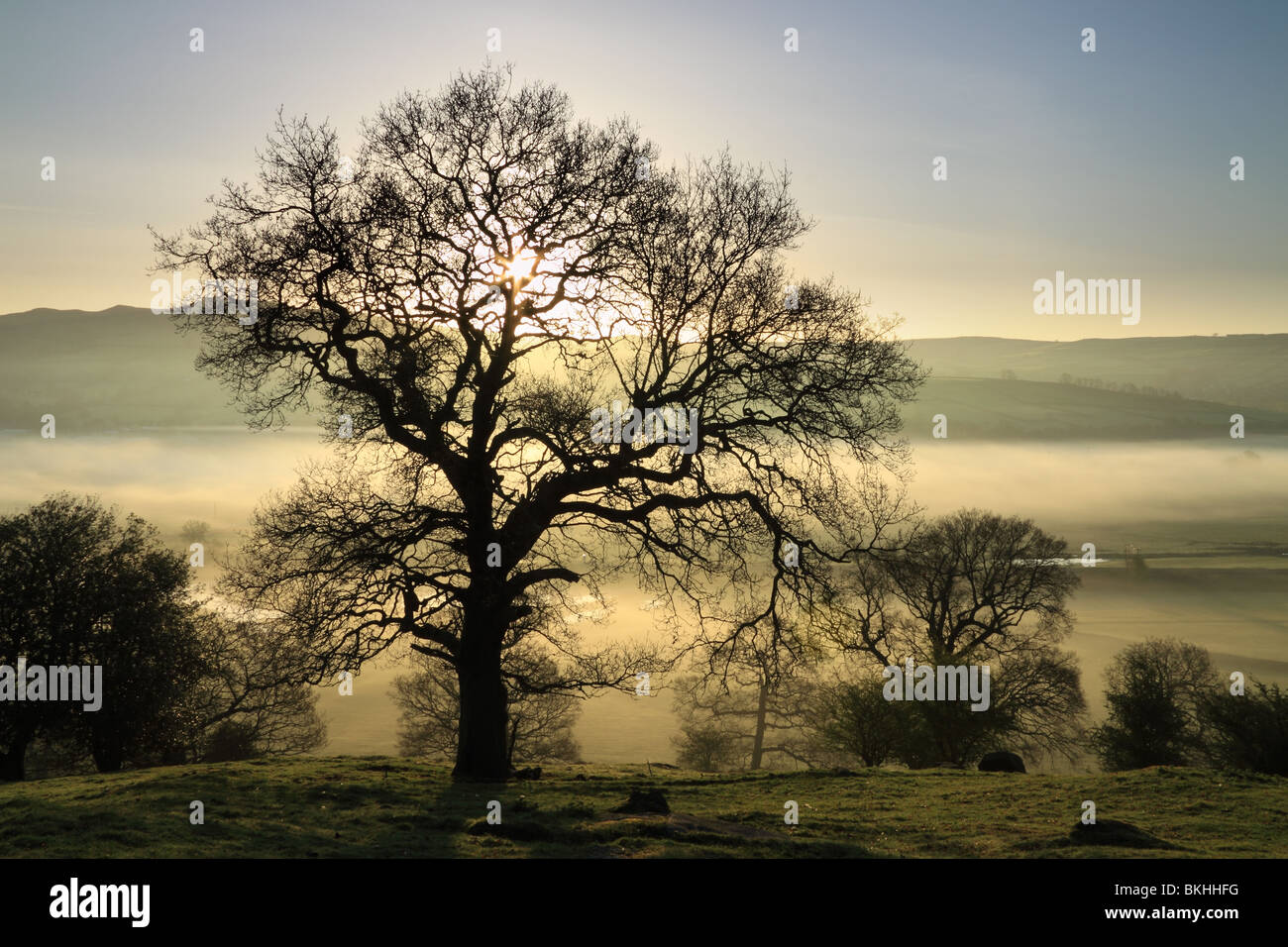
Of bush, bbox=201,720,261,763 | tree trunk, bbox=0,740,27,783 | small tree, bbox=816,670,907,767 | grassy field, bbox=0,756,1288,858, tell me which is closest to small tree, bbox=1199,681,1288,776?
small tree, bbox=816,670,907,767

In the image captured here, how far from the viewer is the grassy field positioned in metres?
13.6

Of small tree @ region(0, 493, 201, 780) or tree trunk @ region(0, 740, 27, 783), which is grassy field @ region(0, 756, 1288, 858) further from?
tree trunk @ region(0, 740, 27, 783)

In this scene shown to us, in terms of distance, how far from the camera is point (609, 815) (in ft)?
53.6

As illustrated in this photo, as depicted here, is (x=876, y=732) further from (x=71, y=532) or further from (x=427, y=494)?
(x=71, y=532)

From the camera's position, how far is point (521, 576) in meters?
21.5

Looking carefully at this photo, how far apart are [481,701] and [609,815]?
6.33 meters

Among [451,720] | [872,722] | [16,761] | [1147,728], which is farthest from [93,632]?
[1147,728]

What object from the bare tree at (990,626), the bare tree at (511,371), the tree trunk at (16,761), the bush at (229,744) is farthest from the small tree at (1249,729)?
the bush at (229,744)

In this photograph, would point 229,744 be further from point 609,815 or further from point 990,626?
point 990,626

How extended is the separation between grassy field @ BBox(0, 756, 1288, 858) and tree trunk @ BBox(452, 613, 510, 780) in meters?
0.97

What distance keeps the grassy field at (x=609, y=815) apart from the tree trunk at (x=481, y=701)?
973 millimetres

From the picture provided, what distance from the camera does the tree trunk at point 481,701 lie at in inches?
848

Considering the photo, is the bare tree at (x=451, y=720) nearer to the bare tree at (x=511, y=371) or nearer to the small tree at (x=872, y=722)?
the small tree at (x=872, y=722)

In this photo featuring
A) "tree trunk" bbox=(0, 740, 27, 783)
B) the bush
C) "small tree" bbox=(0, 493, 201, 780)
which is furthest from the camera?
the bush
